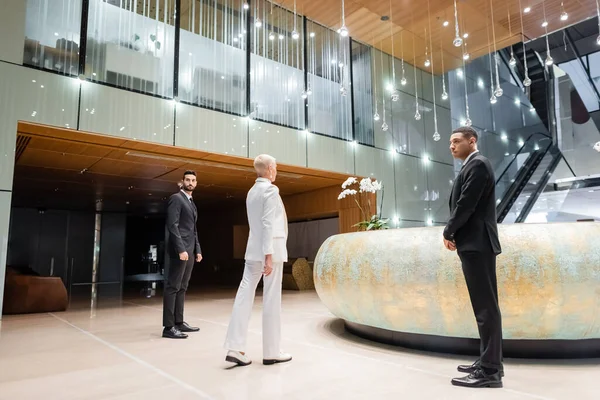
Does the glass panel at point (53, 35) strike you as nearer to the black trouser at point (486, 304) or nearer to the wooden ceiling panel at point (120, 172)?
the wooden ceiling panel at point (120, 172)

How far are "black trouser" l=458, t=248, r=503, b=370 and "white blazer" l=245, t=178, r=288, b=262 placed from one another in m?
1.10

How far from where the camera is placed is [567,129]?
1180 centimetres

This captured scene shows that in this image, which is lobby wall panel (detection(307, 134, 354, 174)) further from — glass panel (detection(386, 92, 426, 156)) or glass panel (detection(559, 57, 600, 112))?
glass panel (detection(559, 57, 600, 112))

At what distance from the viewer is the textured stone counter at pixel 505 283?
238 cm

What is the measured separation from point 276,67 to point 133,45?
2.52 m

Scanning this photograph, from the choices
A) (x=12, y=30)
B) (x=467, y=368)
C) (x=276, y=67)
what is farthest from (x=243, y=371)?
(x=276, y=67)

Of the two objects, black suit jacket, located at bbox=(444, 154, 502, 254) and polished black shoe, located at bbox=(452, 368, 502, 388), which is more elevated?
black suit jacket, located at bbox=(444, 154, 502, 254)

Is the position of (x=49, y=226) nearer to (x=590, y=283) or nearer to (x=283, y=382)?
(x=283, y=382)

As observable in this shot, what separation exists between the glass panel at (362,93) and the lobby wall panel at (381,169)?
0.87ft

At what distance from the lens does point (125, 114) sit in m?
5.56

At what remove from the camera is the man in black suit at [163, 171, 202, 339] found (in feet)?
11.4

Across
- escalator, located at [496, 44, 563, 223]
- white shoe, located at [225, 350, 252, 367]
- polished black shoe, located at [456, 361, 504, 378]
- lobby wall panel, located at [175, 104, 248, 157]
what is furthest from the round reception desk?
escalator, located at [496, 44, 563, 223]

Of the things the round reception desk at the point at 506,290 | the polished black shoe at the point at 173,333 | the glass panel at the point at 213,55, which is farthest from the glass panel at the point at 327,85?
the round reception desk at the point at 506,290

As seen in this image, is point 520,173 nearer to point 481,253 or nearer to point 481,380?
point 481,253
